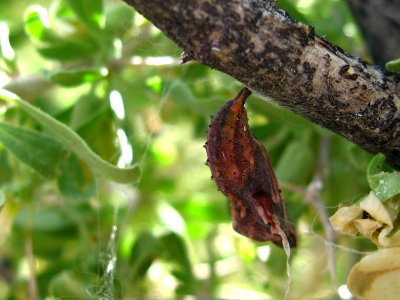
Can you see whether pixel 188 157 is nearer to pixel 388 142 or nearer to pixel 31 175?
pixel 31 175

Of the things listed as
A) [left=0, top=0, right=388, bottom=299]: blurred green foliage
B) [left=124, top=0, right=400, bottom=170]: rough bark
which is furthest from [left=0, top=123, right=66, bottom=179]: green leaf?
[left=124, top=0, right=400, bottom=170]: rough bark

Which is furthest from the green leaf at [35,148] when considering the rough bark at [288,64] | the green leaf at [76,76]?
the rough bark at [288,64]

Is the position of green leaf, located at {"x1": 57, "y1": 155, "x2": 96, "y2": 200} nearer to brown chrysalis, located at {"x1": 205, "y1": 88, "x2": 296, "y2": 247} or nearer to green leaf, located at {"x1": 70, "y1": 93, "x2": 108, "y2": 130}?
green leaf, located at {"x1": 70, "y1": 93, "x2": 108, "y2": 130}

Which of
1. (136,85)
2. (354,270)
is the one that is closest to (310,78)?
(354,270)

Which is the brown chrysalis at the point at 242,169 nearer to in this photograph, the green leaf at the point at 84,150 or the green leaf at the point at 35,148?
the green leaf at the point at 84,150

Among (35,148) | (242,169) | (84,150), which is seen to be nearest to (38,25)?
(35,148)

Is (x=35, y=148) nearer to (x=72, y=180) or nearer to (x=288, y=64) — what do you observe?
(x=72, y=180)
